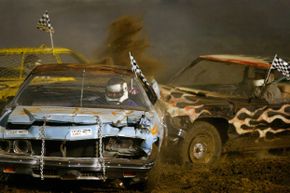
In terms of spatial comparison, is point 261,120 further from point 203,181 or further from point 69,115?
point 69,115

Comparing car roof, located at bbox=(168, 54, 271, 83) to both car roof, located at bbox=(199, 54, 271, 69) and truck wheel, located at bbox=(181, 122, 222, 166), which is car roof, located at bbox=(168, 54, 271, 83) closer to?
car roof, located at bbox=(199, 54, 271, 69)

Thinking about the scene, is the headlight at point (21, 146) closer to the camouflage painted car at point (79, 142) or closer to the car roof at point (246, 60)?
the camouflage painted car at point (79, 142)

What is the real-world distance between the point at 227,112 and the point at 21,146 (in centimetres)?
313

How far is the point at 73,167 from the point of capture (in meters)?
5.77

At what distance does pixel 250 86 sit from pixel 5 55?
5125 millimetres

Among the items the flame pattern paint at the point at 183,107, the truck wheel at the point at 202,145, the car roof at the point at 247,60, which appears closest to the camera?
the flame pattern paint at the point at 183,107

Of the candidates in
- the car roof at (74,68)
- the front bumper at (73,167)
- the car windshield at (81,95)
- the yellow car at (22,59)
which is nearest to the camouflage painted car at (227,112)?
the car windshield at (81,95)

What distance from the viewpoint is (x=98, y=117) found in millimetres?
6098

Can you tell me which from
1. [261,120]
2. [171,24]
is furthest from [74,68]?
[171,24]

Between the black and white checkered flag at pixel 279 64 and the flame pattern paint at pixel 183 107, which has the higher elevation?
the black and white checkered flag at pixel 279 64

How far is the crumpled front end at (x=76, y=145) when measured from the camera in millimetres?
5801

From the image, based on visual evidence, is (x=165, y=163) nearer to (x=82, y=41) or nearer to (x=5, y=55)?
(x=5, y=55)

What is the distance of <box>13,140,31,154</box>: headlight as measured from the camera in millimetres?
5957

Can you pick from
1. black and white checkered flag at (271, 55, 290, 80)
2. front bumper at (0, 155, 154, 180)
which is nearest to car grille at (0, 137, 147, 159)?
front bumper at (0, 155, 154, 180)
